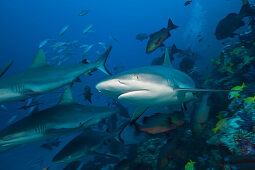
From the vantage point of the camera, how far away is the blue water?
23.1m

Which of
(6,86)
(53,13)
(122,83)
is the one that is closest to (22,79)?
(6,86)

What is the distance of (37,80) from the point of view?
308cm

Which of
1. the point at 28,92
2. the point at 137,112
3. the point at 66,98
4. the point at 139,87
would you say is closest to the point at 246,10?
the point at 137,112

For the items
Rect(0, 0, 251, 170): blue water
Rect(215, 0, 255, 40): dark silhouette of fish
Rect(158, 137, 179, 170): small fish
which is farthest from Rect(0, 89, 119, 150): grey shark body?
Rect(215, 0, 255, 40): dark silhouette of fish

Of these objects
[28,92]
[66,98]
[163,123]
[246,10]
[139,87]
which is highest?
[246,10]

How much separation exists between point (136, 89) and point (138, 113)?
0.80 metres

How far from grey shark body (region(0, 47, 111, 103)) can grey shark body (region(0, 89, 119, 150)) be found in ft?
1.34

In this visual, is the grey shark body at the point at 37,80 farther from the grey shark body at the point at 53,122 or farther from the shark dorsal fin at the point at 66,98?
the grey shark body at the point at 53,122

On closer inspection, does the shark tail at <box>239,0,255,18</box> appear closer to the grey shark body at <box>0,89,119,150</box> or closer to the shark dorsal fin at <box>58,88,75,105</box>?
the grey shark body at <box>0,89,119,150</box>

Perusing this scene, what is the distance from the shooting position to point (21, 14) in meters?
75.7

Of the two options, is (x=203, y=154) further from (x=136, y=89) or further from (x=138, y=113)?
(x=136, y=89)

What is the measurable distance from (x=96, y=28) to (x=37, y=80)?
151822 millimetres

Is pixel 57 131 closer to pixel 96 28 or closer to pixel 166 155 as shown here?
pixel 166 155

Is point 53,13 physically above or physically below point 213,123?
above
